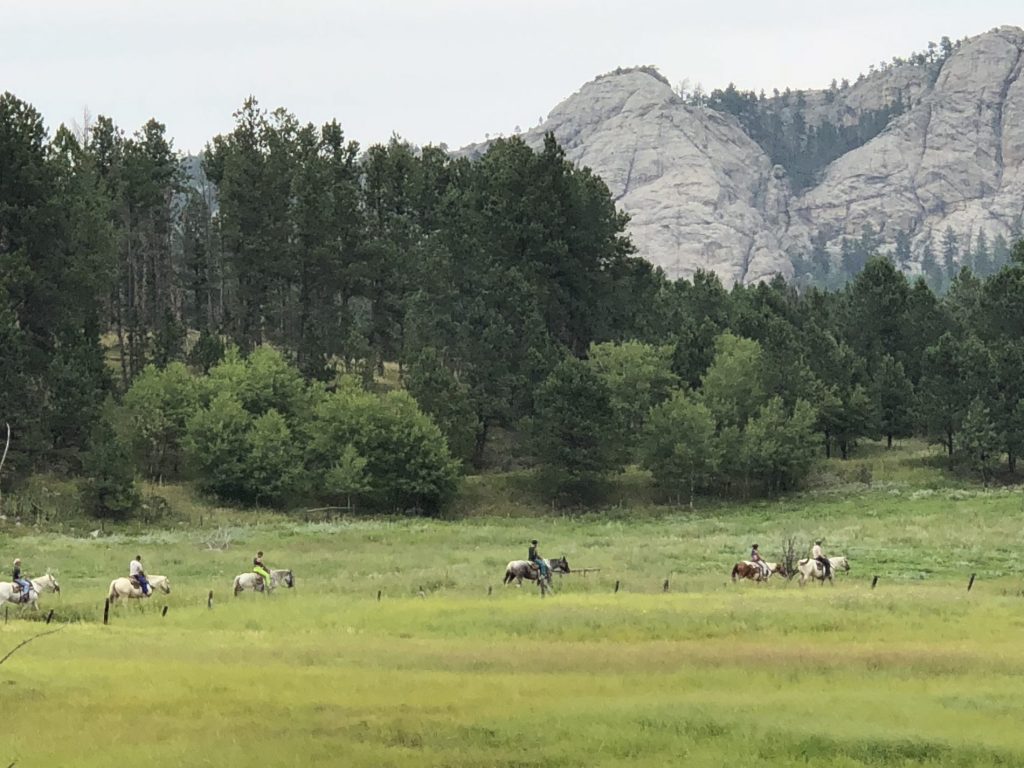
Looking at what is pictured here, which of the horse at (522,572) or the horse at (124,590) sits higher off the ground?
the horse at (124,590)

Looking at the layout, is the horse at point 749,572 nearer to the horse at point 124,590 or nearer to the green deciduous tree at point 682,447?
the horse at point 124,590

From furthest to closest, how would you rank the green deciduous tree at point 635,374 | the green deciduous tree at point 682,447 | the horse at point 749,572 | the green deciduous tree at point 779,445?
the green deciduous tree at point 635,374 < the green deciduous tree at point 779,445 < the green deciduous tree at point 682,447 < the horse at point 749,572

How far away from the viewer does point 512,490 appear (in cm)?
8219

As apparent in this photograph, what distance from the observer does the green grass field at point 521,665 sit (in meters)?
18.0

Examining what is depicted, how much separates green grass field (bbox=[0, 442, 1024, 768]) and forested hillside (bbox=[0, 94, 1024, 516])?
21.1 metres

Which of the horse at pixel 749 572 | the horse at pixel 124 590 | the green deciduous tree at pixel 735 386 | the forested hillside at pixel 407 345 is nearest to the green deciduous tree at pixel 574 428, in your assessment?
the forested hillside at pixel 407 345

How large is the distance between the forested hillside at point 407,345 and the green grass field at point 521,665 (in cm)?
2110

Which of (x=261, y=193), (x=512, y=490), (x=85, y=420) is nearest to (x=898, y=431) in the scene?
(x=512, y=490)

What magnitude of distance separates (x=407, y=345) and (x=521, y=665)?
219 feet

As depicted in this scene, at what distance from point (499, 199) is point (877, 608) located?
6628 cm

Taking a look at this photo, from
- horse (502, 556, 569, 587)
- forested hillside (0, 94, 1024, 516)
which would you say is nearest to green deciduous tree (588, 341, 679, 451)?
forested hillside (0, 94, 1024, 516)

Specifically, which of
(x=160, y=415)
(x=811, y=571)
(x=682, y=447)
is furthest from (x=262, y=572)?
(x=682, y=447)

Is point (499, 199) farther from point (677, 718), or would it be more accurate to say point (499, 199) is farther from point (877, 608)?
point (677, 718)

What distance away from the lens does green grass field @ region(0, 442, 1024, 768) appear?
1803cm
